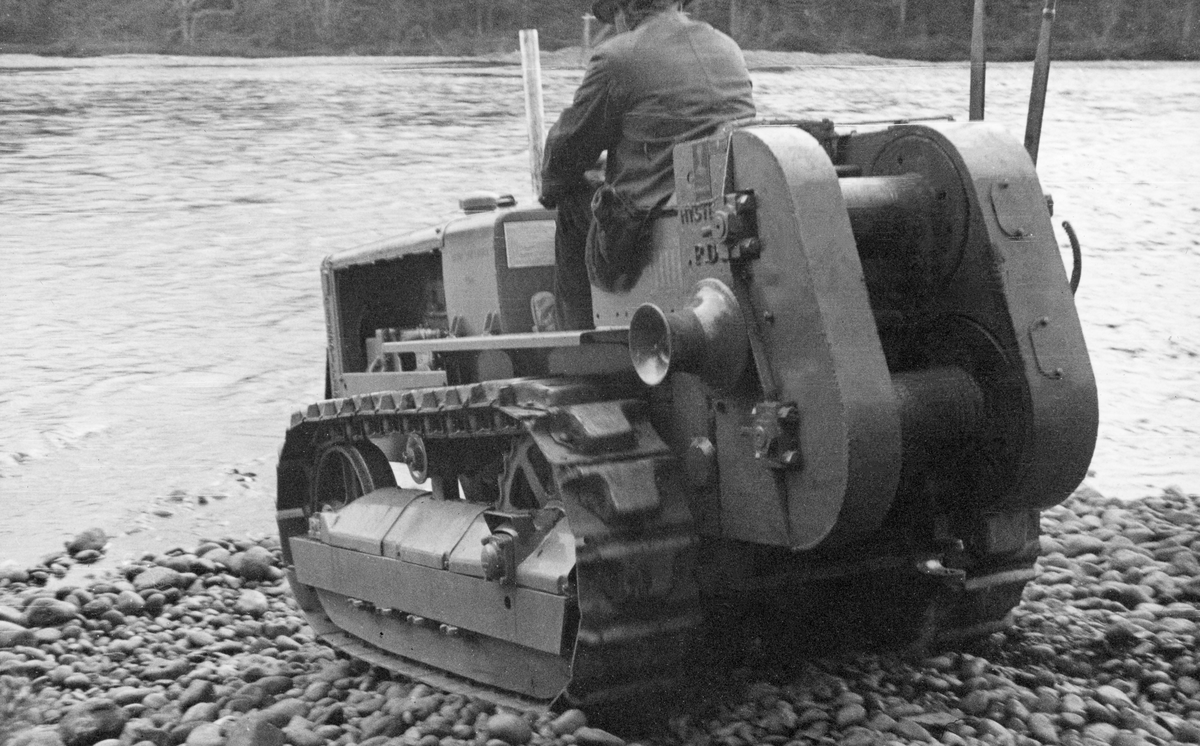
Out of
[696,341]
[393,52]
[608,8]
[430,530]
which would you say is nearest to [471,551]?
[430,530]

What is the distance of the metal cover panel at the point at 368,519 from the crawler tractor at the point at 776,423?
1.08 feet

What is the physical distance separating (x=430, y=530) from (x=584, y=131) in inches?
63.3

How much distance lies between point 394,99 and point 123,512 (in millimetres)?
5157

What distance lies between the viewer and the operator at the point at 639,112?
5.18 m

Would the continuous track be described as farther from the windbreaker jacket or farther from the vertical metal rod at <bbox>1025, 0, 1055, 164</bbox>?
the vertical metal rod at <bbox>1025, 0, 1055, 164</bbox>

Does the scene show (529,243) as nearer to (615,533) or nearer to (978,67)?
(615,533)

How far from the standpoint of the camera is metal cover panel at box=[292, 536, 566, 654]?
4973mm

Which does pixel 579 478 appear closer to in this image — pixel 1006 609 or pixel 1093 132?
pixel 1006 609

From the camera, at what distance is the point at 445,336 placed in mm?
6676

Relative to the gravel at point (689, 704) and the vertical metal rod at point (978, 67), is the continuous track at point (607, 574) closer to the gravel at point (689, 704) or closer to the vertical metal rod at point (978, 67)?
the gravel at point (689, 704)

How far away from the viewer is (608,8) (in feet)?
17.8

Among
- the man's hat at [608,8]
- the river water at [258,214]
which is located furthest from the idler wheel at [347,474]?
the river water at [258,214]

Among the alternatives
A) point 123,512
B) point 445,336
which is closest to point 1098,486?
point 445,336

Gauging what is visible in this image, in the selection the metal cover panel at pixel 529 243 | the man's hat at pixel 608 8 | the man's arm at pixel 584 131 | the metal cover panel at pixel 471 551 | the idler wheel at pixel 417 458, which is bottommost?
the metal cover panel at pixel 471 551
